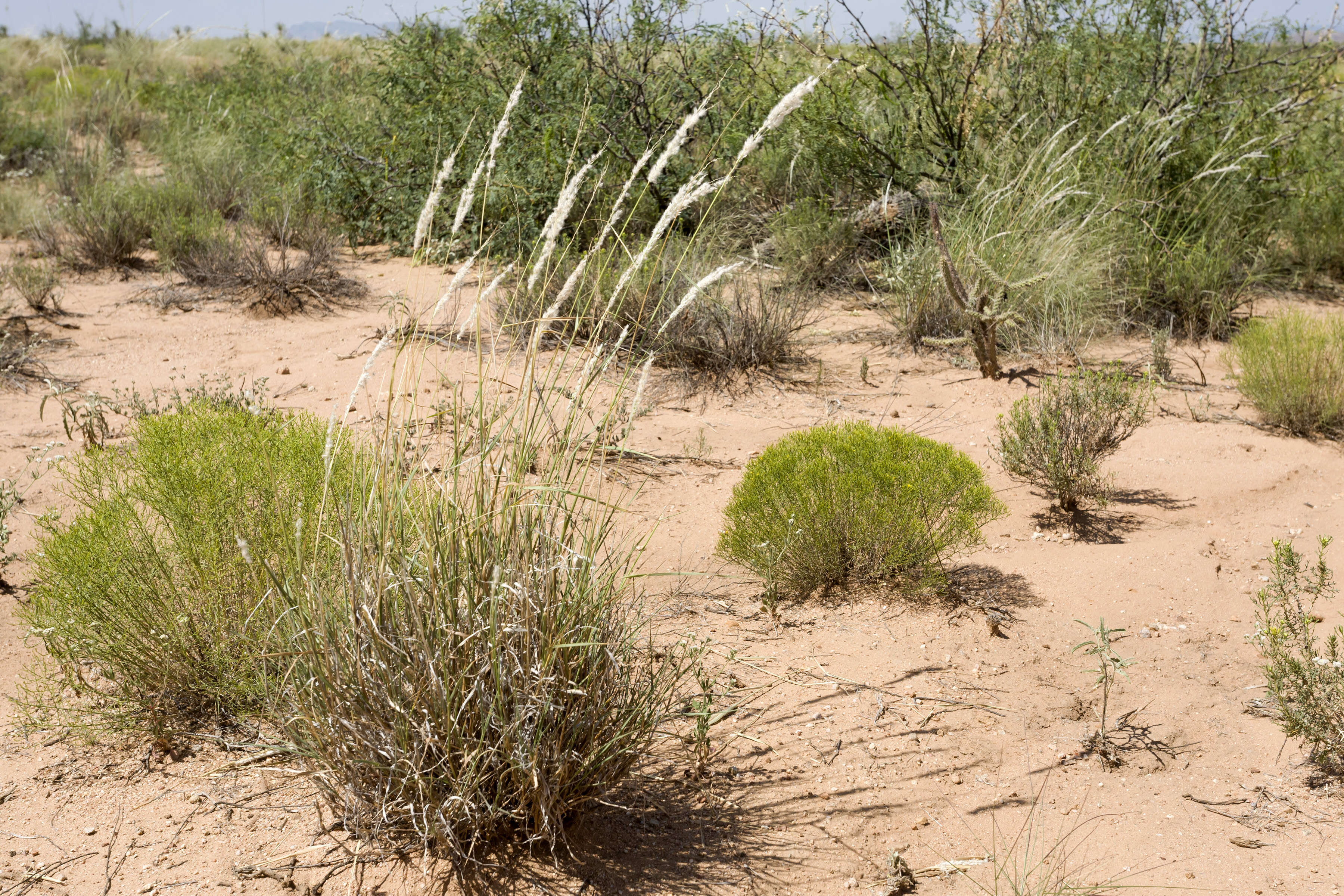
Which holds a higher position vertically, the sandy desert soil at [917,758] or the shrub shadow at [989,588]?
the shrub shadow at [989,588]

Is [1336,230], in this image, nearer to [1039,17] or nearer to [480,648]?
[1039,17]

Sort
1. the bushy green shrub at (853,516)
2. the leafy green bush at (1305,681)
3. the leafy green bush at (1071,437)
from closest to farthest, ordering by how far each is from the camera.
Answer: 1. the leafy green bush at (1305,681)
2. the bushy green shrub at (853,516)
3. the leafy green bush at (1071,437)

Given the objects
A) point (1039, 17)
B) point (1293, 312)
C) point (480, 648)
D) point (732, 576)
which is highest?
point (1039, 17)

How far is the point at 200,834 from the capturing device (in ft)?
7.88

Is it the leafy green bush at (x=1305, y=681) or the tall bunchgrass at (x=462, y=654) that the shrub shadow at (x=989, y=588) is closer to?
the leafy green bush at (x=1305, y=681)

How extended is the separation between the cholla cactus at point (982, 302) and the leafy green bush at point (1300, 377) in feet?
3.81

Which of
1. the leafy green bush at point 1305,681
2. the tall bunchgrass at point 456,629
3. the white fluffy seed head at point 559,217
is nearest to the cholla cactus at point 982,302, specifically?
the leafy green bush at point 1305,681

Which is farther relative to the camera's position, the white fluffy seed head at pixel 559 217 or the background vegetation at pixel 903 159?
the background vegetation at pixel 903 159

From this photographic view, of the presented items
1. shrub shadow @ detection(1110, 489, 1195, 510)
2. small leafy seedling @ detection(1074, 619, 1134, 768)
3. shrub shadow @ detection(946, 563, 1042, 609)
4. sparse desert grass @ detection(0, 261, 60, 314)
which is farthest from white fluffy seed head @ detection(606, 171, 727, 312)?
sparse desert grass @ detection(0, 261, 60, 314)

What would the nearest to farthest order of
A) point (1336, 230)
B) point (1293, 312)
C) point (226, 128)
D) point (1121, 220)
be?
1. point (1293, 312)
2. point (1121, 220)
3. point (1336, 230)
4. point (226, 128)

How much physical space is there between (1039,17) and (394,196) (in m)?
4.95

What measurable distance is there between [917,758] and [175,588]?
208cm

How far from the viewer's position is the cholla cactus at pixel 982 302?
534 centimetres

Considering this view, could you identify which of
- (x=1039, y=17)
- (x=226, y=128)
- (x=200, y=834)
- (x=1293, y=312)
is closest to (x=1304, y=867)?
(x=200, y=834)
